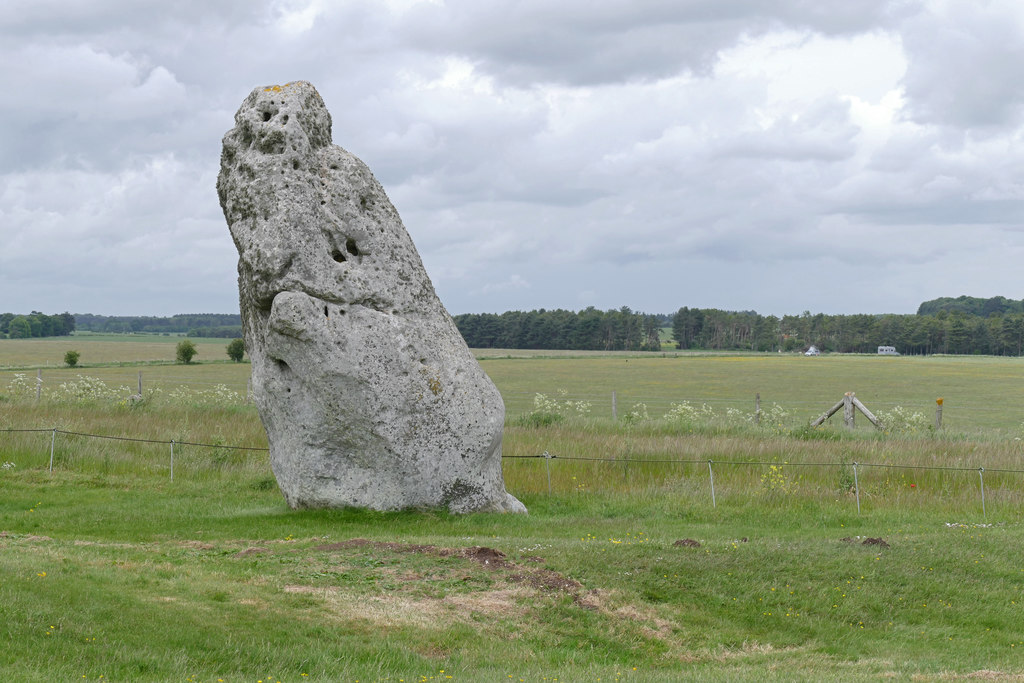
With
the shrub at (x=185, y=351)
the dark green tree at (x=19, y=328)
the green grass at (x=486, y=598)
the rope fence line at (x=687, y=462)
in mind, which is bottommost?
the green grass at (x=486, y=598)

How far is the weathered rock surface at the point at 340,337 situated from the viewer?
1605cm

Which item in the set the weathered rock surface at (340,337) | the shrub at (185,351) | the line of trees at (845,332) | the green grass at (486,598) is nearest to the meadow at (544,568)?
the green grass at (486,598)

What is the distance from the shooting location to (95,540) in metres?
14.3

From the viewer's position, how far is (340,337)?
52.2 ft

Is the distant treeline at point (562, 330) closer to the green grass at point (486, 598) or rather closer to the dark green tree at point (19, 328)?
the dark green tree at point (19, 328)

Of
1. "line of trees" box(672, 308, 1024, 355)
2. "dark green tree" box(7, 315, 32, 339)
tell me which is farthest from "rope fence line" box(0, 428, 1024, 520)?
"dark green tree" box(7, 315, 32, 339)

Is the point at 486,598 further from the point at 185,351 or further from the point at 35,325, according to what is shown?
the point at 35,325

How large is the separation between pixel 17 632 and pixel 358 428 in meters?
8.18

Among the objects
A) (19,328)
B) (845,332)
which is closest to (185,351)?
(19,328)

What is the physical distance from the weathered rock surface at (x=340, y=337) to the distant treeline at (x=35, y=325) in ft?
569

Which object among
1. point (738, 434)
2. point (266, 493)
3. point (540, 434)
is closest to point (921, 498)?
point (738, 434)

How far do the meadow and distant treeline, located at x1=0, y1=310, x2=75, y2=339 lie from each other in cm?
16342

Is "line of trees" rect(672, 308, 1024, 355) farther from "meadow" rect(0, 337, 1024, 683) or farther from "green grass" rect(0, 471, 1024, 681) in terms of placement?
"green grass" rect(0, 471, 1024, 681)

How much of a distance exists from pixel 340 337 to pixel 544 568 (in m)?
5.81
